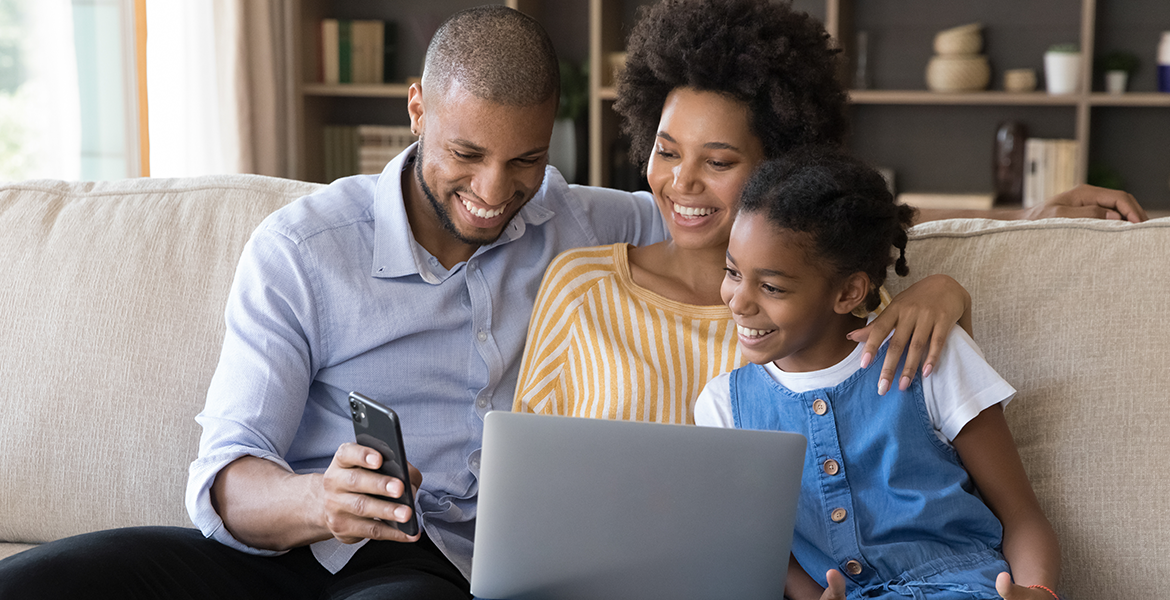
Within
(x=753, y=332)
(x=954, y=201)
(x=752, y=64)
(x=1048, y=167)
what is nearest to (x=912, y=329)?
(x=753, y=332)

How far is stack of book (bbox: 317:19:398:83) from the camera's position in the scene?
3.57 meters

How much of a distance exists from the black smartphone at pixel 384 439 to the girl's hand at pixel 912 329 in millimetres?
544

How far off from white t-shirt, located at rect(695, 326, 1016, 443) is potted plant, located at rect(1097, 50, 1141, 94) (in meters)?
2.29

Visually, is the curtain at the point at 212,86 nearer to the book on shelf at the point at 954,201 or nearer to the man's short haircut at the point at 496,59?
the man's short haircut at the point at 496,59

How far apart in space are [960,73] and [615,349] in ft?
7.42

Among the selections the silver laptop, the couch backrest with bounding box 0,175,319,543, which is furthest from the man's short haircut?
the silver laptop

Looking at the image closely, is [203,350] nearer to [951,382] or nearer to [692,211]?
[692,211]

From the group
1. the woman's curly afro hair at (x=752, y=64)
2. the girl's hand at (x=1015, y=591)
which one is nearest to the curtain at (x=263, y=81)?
the woman's curly afro hair at (x=752, y=64)

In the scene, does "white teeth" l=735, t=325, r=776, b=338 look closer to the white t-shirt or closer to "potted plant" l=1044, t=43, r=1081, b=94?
the white t-shirt

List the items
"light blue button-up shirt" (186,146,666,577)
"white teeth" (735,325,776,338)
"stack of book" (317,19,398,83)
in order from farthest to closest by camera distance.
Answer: "stack of book" (317,19,398,83) → "light blue button-up shirt" (186,146,666,577) → "white teeth" (735,325,776,338)

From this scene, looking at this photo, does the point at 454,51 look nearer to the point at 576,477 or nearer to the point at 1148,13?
the point at 576,477

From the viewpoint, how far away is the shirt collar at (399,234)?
4.62 ft

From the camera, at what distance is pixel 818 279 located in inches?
47.7

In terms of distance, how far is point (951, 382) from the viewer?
120 cm
